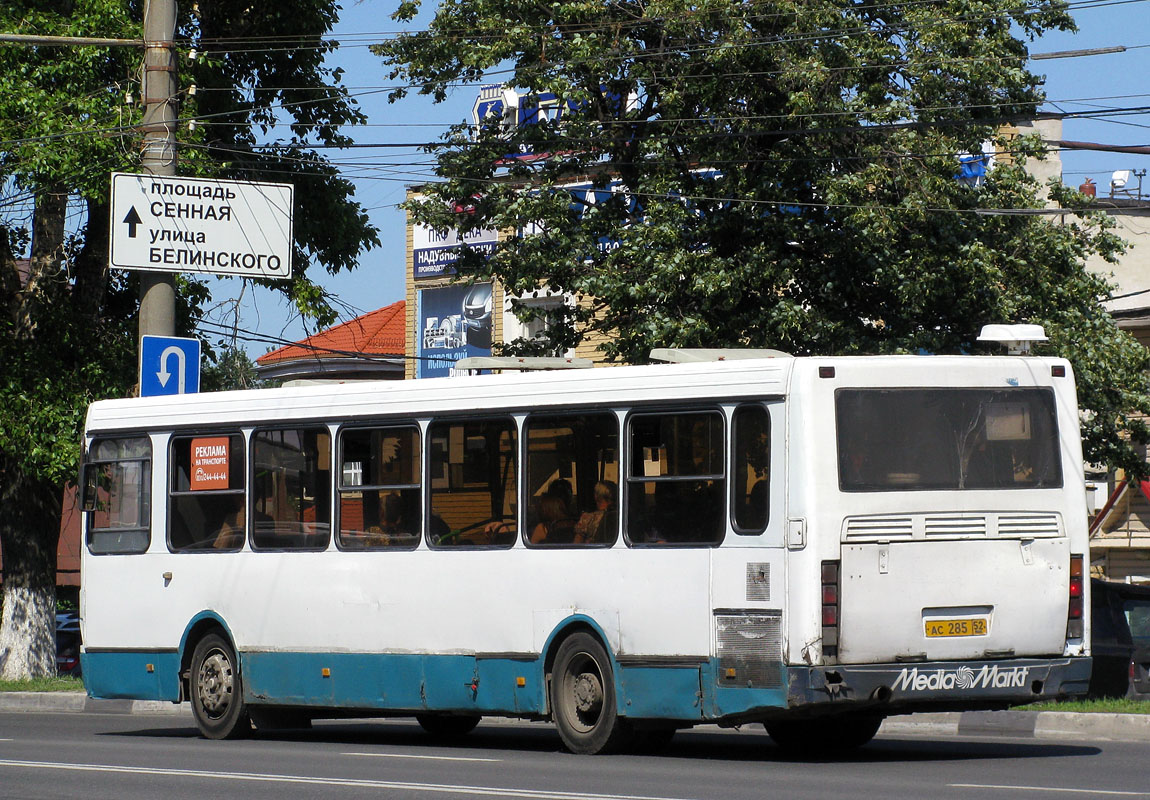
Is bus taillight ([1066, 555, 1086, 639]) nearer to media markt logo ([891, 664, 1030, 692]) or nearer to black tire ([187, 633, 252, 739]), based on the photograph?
media markt logo ([891, 664, 1030, 692])

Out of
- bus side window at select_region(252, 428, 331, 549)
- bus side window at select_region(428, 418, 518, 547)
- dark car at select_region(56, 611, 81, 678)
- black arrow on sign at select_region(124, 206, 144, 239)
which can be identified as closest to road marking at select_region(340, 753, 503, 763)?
bus side window at select_region(428, 418, 518, 547)

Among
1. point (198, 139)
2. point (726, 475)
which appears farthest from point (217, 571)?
point (198, 139)

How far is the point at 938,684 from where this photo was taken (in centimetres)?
1194

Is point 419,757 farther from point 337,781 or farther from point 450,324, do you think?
point 450,324

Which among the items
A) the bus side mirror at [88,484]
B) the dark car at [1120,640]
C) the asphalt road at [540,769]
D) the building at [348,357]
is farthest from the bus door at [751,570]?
the building at [348,357]

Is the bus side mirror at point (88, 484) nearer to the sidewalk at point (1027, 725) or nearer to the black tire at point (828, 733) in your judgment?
the black tire at point (828, 733)

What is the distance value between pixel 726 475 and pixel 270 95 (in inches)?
656

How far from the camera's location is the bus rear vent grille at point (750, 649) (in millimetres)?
11812

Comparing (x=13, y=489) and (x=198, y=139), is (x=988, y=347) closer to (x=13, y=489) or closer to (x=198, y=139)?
(x=198, y=139)

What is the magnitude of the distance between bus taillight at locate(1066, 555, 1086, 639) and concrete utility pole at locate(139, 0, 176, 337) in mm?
A: 10350

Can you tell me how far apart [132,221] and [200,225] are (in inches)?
28.4

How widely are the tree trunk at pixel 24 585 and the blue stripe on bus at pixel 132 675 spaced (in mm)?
9345

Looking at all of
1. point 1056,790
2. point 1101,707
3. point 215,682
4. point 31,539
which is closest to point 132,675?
point 215,682

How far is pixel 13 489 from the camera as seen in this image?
2602 cm
